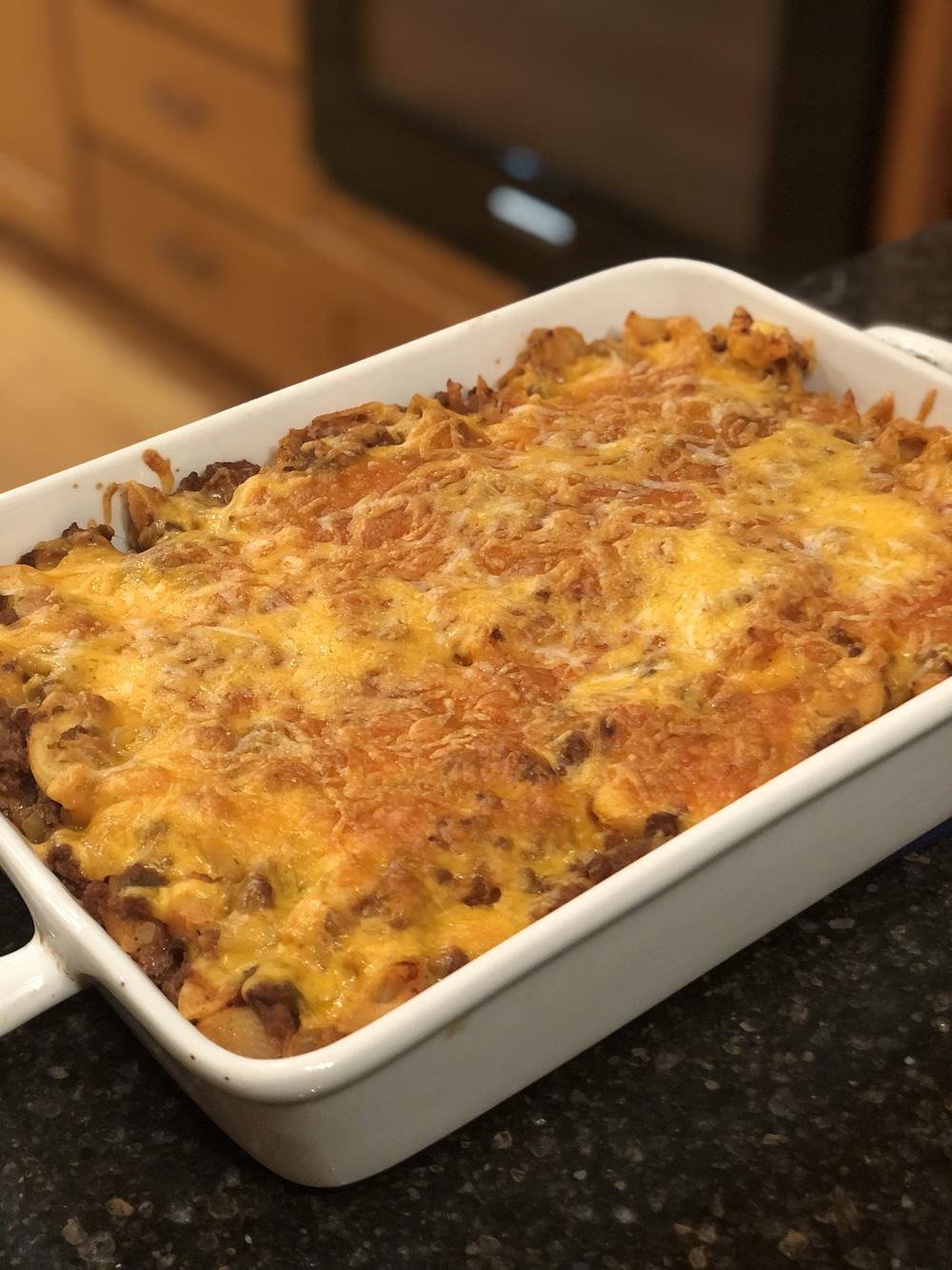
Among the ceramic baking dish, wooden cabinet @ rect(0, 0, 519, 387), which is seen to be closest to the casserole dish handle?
the ceramic baking dish

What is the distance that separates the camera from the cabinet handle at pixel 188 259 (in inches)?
141

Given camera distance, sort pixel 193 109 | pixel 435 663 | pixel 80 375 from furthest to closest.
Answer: pixel 80 375
pixel 193 109
pixel 435 663

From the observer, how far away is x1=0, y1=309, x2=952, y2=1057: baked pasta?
2.86 ft

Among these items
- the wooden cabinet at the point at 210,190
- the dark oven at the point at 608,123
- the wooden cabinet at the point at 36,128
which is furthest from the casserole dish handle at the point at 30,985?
the wooden cabinet at the point at 36,128

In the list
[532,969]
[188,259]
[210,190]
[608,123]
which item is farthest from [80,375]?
[532,969]

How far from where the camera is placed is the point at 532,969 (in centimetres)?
79

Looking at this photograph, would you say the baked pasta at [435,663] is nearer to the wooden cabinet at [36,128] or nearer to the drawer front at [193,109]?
the drawer front at [193,109]

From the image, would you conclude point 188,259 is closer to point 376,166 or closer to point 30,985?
point 376,166

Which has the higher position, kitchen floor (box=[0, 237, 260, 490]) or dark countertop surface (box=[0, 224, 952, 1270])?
dark countertop surface (box=[0, 224, 952, 1270])

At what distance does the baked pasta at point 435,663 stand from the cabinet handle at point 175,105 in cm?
227

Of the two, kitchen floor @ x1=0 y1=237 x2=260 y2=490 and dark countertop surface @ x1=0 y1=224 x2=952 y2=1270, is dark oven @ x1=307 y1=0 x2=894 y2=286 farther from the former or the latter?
dark countertop surface @ x1=0 y1=224 x2=952 y2=1270

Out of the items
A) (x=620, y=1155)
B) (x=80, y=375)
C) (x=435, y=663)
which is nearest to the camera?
(x=620, y=1155)

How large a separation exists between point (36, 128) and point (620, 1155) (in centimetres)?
354

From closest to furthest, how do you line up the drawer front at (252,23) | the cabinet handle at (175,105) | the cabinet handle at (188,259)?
the drawer front at (252,23), the cabinet handle at (175,105), the cabinet handle at (188,259)
